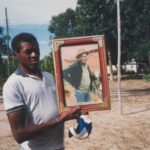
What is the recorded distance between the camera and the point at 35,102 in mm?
3195

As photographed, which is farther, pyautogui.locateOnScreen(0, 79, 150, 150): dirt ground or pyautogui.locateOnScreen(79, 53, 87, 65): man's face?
pyautogui.locateOnScreen(0, 79, 150, 150): dirt ground

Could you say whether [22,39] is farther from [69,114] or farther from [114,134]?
[114,134]

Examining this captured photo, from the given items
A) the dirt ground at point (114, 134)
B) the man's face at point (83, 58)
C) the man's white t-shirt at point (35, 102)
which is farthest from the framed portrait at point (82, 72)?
the dirt ground at point (114, 134)

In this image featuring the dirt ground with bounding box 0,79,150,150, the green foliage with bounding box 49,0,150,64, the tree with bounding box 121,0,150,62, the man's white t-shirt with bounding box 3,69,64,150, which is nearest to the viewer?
the man's white t-shirt with bounding box 3,69,64,150

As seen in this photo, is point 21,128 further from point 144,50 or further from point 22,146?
point 144,50

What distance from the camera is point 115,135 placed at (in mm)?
10922

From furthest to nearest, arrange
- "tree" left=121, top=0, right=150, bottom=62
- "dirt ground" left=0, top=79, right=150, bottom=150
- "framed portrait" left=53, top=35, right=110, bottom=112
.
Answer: "tree" left=121, top=0, right=150, bottom=62 < "dirt ground" left=0, top=79, right=150, bottom=150 < "framed portrait" left=53, top=35, right=110, bottom=112

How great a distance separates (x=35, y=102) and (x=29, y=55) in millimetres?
328

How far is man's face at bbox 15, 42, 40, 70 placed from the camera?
321cm

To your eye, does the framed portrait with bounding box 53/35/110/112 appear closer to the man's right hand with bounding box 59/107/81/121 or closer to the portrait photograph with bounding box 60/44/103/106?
the portrait photograph with bounding box 60/44/103/106

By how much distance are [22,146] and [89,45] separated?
35.9 inches

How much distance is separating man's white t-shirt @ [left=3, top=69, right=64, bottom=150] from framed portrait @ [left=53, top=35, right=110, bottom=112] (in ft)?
0.47

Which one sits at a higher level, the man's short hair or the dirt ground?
the man's short hair

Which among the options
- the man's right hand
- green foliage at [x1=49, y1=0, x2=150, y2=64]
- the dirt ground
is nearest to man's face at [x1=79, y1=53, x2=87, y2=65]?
the man's right hand
